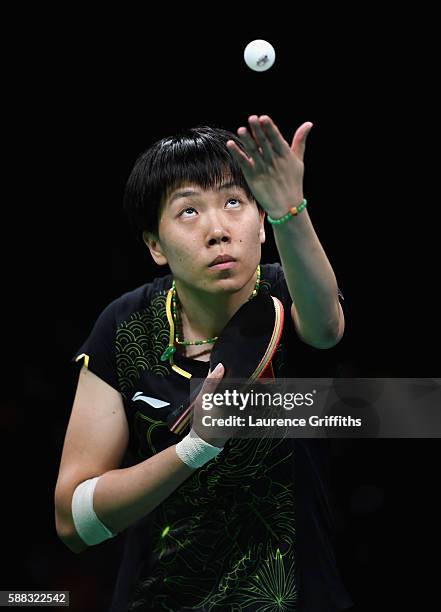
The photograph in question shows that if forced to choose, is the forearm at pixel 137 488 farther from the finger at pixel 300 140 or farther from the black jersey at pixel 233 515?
the finger at pixel 300 140

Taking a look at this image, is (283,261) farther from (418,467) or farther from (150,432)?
(418,467)

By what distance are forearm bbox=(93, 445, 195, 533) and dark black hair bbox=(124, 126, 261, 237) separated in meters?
0.53

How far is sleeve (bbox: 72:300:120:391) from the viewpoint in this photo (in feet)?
7.24

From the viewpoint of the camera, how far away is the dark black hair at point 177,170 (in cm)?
210

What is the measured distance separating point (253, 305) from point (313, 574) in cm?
58

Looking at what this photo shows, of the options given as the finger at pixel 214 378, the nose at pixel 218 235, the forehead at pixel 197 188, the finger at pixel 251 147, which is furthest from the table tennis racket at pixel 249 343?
the finger at pixel 251 147

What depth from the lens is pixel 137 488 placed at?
2027mm

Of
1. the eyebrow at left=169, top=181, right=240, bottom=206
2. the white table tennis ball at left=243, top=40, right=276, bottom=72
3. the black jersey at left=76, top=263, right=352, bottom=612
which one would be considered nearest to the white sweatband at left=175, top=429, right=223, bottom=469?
the black jersey at left=76, top=263, right=352, bottom=612

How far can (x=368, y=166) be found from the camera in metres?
3.11

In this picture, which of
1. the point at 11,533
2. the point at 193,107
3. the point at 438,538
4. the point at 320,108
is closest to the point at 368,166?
the point at 320,108

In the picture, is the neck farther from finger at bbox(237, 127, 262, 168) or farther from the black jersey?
finger at bbox(237, 127, 262, 168)

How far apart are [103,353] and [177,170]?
1.45 feet

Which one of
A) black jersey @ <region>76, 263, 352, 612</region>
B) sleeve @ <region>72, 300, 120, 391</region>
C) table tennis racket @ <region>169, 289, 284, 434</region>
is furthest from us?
sleeve @ <region>72, 300, 120, 391</region>

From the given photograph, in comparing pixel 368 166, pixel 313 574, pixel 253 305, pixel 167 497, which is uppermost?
pixel 368 166
